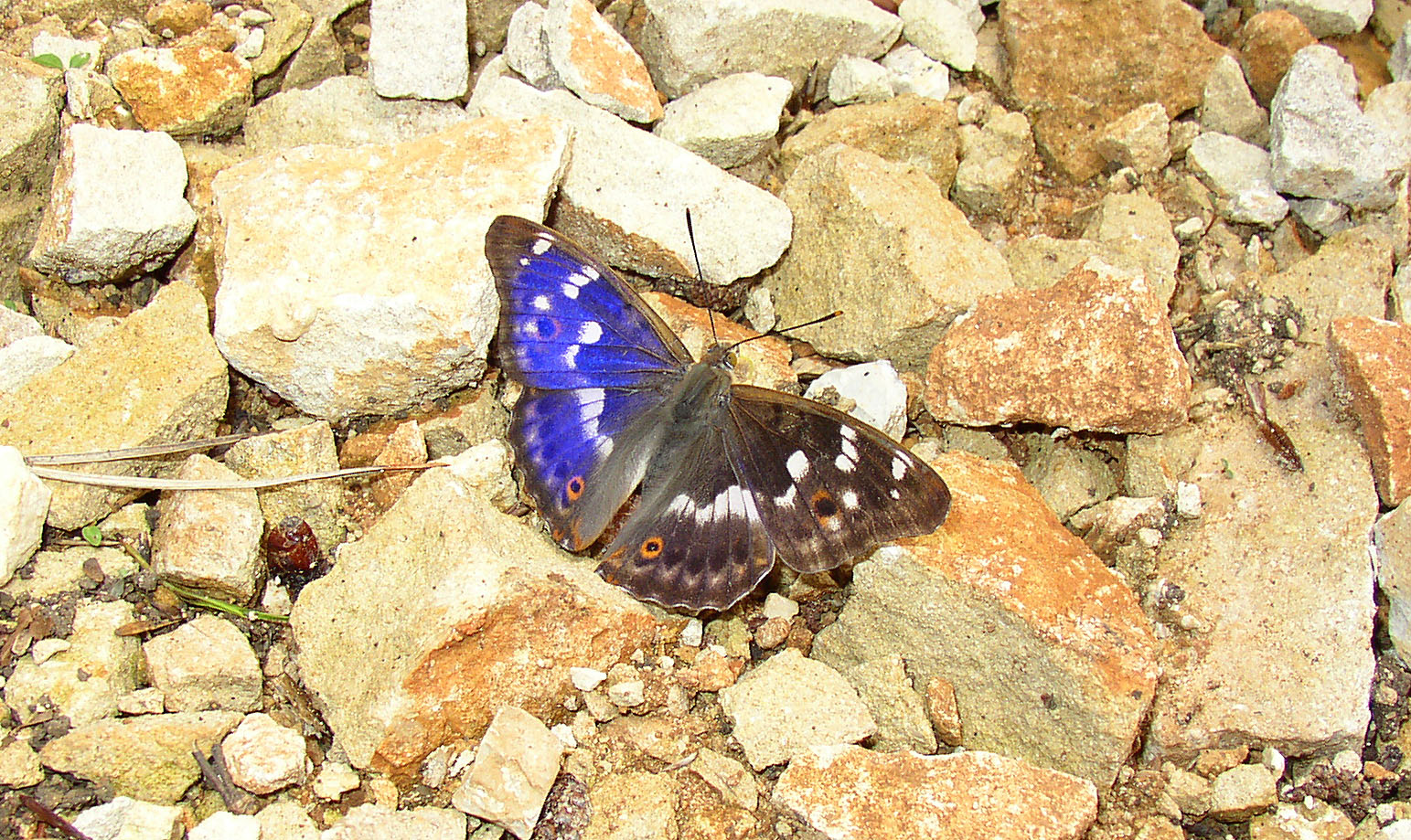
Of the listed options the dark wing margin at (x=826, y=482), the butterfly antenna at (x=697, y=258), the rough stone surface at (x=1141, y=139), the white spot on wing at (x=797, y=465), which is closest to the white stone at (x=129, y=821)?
the dark wing margin at (x=826, y=482)

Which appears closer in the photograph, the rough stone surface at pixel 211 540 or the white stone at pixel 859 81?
the rough stone surface at pixel 211 540

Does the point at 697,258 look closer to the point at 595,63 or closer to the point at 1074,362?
the point at 595,63

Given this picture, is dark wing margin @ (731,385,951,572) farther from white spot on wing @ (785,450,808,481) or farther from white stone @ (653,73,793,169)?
white stone @ (653,73,793,169)

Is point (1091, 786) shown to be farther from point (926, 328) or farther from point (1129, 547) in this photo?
point (926, 328)

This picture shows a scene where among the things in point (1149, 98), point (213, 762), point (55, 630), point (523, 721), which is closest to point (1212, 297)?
point (1149, 98)

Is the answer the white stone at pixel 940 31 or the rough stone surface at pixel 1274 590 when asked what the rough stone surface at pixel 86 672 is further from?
the white stone at pixel 940 31

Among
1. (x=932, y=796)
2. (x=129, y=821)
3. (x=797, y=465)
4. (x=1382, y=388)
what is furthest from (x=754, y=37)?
(x=129, y=821)

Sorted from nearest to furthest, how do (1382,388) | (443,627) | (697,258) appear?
1. (443,627)
2. (1382,388)
3. (697,258)
